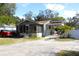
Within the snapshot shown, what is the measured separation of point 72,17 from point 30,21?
6.98 ft

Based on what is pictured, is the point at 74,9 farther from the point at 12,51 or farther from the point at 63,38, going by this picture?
the point at 12,51

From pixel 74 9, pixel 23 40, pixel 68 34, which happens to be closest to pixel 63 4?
pixel 74 9

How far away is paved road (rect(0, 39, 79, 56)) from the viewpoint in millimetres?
10952

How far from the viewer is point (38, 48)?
39.2ft

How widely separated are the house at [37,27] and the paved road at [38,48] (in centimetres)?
54

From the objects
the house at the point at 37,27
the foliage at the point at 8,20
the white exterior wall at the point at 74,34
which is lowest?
the white exterior wall at the point at 74,34

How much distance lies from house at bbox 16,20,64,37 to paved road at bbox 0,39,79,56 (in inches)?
21.3

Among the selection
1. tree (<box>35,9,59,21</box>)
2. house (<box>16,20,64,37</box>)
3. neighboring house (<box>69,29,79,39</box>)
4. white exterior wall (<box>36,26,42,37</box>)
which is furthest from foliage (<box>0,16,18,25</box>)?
neighboring house (<box>69,29,79,39</box>)

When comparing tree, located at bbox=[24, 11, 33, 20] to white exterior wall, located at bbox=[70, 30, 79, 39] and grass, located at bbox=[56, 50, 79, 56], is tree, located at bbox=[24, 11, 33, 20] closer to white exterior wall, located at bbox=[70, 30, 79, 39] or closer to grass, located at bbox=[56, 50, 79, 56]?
white exterior wall, located at bbox=[70, 30, 79, 39]

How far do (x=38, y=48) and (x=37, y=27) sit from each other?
1.68 m

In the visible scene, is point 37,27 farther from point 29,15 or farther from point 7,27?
point 7,27

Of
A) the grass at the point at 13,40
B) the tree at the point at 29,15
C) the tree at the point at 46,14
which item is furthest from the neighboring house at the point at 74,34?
the tree at the point at 29,15

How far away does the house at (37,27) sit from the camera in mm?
12562

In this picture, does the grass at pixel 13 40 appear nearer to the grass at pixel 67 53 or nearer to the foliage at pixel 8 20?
the foliage at pixel 8 20
